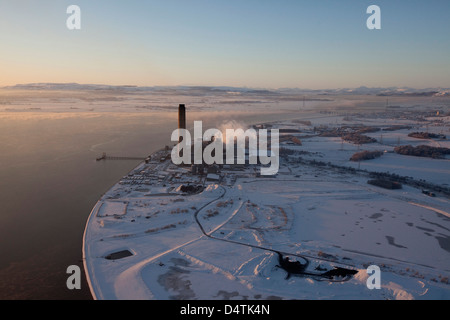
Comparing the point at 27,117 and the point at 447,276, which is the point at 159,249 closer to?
the point at 447,276

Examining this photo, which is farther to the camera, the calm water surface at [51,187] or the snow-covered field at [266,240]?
the calm water surface at [51,187]

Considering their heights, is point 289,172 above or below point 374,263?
above

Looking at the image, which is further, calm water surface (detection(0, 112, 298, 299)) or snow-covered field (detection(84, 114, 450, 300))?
calm water surface (detection(0, 112, 298, 299))

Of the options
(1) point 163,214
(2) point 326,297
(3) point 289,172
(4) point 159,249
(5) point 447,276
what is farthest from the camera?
(3) point 289,172

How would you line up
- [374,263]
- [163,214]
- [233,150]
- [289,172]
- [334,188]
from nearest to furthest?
[374,263] → [163,214] → [334,188] → [289,172] → [233,150]

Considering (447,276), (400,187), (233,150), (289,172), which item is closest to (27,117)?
(233,150)

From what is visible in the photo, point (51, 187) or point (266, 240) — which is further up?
point (51, 187)

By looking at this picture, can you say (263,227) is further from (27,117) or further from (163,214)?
(27,117)

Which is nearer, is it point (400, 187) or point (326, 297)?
point (326, 297)

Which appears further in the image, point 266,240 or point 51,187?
point 51,187
